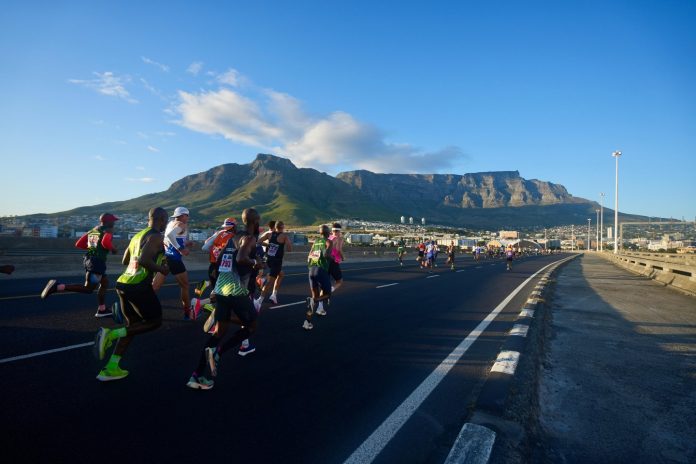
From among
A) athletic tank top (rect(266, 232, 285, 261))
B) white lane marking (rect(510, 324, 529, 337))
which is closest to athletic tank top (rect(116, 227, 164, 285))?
athletic tank top (rect(266, 232, 285, 261))

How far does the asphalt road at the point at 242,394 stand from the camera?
300 centimetres

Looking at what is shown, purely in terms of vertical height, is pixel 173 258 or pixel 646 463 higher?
pixel 173 258

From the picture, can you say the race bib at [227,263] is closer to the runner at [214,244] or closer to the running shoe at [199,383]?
the running shoe at [199,383]

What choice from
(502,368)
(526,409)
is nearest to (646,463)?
(526,409)

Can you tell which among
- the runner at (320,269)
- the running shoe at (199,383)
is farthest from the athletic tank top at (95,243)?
the running shoe at (199,383)

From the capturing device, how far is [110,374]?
430cm

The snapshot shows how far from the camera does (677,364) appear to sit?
542 centimetres

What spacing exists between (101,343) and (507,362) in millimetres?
4637

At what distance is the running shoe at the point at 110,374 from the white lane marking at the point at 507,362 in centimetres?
422

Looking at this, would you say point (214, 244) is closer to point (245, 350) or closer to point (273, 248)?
point (273, 248)

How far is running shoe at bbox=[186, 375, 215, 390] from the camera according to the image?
413 centimetres

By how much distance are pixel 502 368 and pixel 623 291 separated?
43.2 feet

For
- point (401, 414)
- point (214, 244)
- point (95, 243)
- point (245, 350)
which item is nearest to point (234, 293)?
point (245, 350)

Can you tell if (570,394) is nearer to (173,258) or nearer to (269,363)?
(269,363)
